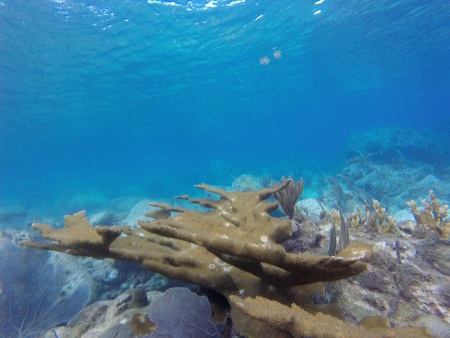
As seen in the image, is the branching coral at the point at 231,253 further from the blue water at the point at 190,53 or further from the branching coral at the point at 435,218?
the blue water at the point at 190,53

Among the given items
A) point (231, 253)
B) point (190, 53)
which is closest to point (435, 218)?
point (231, 253)

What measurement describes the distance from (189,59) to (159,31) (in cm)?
587

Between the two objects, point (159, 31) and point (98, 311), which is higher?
point (159, 31)

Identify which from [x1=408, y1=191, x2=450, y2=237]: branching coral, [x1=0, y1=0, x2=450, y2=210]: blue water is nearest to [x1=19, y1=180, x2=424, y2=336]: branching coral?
[x1=408, y1=191, x2=450, y2=237]: branching coral

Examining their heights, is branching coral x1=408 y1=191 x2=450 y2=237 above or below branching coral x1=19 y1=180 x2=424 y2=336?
below

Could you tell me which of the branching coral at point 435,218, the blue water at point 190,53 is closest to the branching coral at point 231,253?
the branching coral at point 435,218

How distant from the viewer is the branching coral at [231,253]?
5.31ft

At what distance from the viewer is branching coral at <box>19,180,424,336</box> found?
1.62m

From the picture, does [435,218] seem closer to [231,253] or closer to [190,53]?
[231,253]

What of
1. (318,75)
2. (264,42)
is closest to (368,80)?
(318,75)

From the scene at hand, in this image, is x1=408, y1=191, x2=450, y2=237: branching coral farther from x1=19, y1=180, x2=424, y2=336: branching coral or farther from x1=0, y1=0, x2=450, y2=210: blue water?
x1=0, y1=0, x2=450, y2=210: blue water

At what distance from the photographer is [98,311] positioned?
369cm

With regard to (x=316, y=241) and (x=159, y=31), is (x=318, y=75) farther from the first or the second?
(x=316, y=241)

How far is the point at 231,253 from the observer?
1.66 meters
